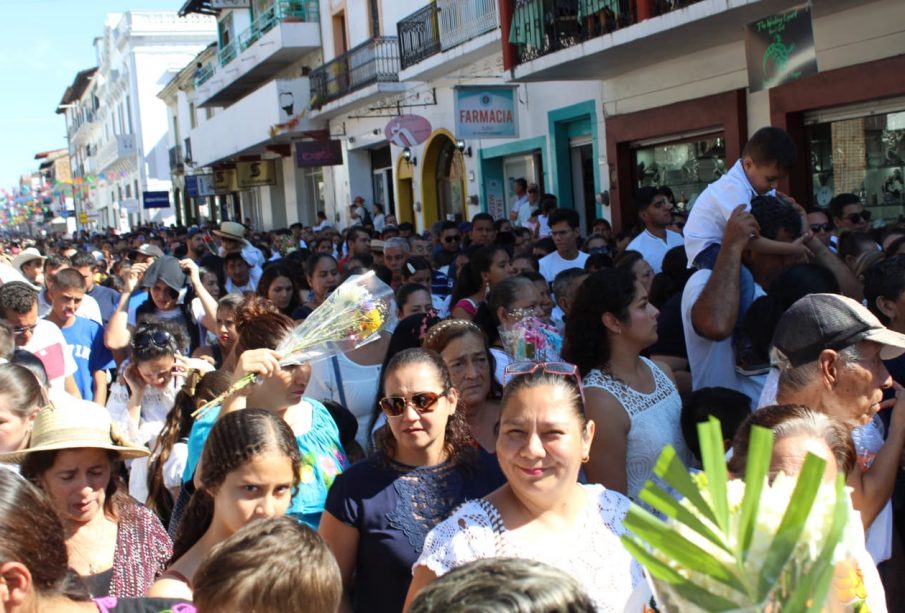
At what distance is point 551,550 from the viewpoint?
2.82m

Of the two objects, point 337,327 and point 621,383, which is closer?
point 621,383

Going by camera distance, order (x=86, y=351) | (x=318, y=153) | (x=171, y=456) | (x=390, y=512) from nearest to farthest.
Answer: (x=390, y=512) < (x=171, y=456) < (x=86, y=351) < (x=318, y=153)

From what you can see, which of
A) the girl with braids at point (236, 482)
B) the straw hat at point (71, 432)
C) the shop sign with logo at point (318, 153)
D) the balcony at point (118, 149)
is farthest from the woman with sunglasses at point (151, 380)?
the balcony at point (118, 149)

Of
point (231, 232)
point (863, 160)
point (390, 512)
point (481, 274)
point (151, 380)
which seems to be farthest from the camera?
point (863, 160)

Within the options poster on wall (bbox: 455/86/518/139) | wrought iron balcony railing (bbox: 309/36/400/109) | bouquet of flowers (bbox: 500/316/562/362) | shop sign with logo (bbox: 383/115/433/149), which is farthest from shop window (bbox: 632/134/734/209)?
wrought iron balcony railing (bbox: 309/36/400/109)

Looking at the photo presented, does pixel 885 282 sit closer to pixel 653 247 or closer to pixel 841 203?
pixel 653 247

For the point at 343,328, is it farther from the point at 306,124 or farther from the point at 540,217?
the point at 306,124

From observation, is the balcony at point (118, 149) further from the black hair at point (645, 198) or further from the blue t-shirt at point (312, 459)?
the blue t-shirt at point (312, 459)

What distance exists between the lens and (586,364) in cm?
406

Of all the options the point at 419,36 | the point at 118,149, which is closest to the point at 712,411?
the point at 419,36

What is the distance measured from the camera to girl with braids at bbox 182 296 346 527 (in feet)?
13.2

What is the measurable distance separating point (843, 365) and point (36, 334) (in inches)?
226

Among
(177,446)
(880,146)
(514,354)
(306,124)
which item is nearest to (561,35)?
(880,146)

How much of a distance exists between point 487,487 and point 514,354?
1706mm
